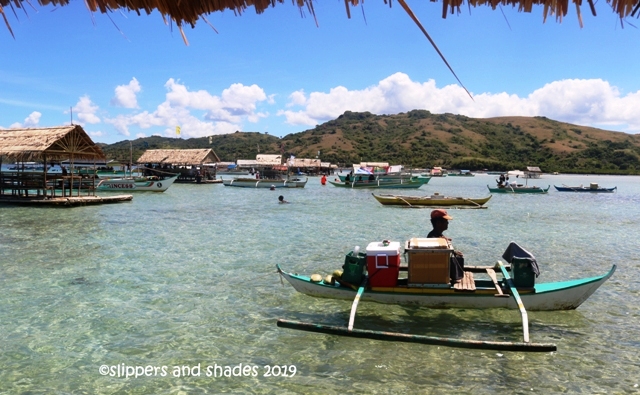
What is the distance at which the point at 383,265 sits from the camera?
7.34m

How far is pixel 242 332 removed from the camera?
24.0 ft

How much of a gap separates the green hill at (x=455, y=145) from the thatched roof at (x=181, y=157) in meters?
52.6

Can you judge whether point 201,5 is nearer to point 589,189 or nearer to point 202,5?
point 202,5

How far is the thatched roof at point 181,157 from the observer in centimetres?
5388

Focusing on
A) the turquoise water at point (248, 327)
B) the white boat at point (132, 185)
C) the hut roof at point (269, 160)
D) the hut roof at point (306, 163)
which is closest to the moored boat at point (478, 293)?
the turquoise water at point (248, 327)

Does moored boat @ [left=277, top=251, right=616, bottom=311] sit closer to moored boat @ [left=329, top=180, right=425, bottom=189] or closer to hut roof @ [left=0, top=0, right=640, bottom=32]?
hut roof @ [left=0, top=0, right=640, bottom=32]

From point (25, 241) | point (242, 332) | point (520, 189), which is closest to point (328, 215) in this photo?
point (25, 241)

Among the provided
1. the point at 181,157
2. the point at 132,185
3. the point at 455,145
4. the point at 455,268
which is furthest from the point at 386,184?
the point at 455,145

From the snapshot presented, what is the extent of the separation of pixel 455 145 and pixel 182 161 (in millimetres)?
115543

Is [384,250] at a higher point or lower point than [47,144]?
lower

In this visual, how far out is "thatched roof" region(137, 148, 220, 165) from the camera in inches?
2121

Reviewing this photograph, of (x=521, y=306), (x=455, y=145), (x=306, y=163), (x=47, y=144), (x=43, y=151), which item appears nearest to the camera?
(x=521, y=306)

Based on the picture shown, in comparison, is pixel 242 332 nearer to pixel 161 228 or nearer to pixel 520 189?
pixel 161 228

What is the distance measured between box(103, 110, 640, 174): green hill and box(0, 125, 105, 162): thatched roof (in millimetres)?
82526
